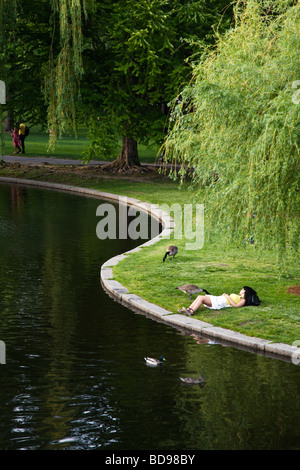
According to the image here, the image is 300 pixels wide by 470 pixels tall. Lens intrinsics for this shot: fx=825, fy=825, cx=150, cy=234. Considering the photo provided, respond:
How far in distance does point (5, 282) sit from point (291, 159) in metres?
6.96

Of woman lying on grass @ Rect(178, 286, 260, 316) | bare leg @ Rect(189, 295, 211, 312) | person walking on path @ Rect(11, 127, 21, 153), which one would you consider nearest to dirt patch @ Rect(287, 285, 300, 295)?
woman lying on grass @ Rect(178, 286, 260, 316)

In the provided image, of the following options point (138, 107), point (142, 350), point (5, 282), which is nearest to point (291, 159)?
point (142, 350)

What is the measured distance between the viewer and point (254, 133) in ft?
44.3

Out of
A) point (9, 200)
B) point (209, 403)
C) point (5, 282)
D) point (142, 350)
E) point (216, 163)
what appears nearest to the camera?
point (209, 403)

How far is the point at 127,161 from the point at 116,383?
1102 inches

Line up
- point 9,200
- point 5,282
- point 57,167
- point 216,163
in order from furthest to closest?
point 57,167 < point 9,200 < point 5,282 < point 216,163

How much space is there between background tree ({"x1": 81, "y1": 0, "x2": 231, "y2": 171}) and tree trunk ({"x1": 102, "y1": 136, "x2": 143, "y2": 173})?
10.6 inches

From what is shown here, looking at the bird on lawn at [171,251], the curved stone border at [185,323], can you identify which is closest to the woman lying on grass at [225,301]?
the curved stone border at [185,323]

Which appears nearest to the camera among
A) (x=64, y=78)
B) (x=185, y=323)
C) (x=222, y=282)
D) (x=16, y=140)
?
(x=185, y=323)

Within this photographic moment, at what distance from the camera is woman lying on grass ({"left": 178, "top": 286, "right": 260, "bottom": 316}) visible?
1427cm

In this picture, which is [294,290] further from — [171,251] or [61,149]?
[61,149]

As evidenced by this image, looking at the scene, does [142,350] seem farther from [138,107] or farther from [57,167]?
[57,167]

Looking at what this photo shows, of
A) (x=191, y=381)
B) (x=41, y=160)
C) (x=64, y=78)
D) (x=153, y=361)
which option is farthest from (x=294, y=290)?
(x=41, y=160)

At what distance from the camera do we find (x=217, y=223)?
14719mm
